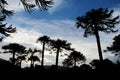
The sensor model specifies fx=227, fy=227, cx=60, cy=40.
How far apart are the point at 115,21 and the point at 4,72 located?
19.1m

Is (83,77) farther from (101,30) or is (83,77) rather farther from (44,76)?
(101,30)

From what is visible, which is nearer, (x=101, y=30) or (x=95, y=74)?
(x=95, y=74)

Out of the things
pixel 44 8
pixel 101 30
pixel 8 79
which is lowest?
pixel 8 79

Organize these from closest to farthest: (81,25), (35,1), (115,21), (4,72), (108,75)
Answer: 1. (35,1)
2. (108,75)
3. (4,72)
4. (115,21)
5. (81,25)

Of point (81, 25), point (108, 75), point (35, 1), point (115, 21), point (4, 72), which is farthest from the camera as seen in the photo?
point (81, 25)

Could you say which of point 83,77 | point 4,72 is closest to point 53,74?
point 83,77

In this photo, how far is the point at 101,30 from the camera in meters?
31.2

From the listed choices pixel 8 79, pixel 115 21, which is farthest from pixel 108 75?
pixel 115 21

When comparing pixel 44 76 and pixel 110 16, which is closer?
pixel 44 76

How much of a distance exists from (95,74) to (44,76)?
339 cm

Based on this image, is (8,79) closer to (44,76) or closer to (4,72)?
(4,72)

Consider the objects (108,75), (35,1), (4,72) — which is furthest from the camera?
(4,72)

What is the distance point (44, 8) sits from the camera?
8305mm

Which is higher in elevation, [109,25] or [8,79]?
[109,25]
